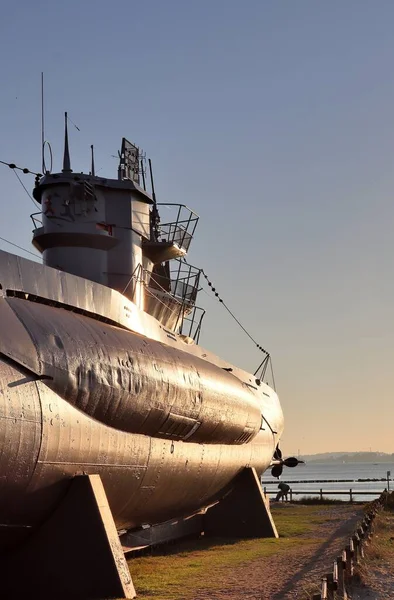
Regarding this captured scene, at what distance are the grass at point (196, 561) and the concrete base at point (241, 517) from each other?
1.65 ft

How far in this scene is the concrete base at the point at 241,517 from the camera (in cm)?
2138

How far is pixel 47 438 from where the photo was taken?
11.4 meters

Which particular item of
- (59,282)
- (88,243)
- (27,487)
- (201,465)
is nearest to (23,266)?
(59,282)

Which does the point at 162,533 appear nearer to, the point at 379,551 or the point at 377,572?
the point at 379,551

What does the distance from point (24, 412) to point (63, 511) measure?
2.04 meters

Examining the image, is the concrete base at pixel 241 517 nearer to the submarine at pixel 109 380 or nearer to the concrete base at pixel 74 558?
the submarine at pixel 109 380

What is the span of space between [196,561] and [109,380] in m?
6.04

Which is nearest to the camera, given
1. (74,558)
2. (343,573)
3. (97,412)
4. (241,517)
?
(74,558)

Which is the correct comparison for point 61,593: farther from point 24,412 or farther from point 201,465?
point 201,465

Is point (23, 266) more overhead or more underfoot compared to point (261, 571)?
more overhead

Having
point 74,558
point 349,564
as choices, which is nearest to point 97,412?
point 74,558

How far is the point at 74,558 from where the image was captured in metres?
11.9

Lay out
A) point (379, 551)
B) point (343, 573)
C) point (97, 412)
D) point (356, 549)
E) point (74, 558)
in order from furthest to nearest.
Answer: point (379, 551)
point (356, 549)
point (97, 412)
point (343, 573)
point (74, 558)

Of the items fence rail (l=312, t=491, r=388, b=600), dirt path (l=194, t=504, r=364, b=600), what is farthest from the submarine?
fence rail (l=312, t=491, r=388, b=600)
